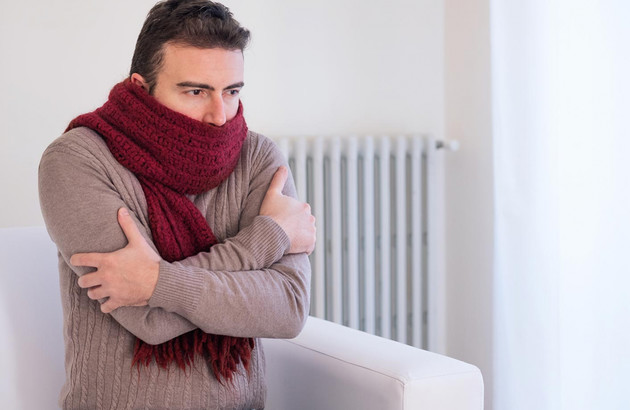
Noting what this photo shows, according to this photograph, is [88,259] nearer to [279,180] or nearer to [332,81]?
[279,180]

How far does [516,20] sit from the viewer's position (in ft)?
8.14

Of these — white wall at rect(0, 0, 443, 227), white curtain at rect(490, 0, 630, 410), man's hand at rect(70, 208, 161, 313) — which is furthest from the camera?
white wall at rect(0, 0, 443, 227)

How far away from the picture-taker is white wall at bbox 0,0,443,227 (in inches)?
88.4

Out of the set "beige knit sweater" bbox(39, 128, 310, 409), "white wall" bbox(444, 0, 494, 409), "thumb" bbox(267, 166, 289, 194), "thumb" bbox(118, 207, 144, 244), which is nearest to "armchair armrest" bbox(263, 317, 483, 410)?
"beige knit sweater" bbox(39, 128, 310, 409)

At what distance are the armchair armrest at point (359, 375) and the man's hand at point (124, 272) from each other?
427mm

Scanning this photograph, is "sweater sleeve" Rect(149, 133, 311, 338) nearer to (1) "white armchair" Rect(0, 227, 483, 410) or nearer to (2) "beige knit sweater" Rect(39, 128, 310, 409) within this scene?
(2) "beige knit sweater" Rect(39, 128, 310, 409)

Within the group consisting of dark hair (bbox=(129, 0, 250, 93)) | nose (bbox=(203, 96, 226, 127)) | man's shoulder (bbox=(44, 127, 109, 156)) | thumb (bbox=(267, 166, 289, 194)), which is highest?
dark hair (bbox=(129, 0, 250, 93))

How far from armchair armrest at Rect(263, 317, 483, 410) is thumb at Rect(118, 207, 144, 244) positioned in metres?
0.47

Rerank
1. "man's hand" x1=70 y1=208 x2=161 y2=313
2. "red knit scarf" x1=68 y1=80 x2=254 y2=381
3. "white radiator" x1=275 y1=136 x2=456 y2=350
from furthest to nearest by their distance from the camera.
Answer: "white radiator" x1=275 y1=136 x2=456 y2=350 → "red knit scarf" x1=68 y1=80 x2=254 y2=381 → "man's hand" x1=70 y1=208 x2=161 y2=313

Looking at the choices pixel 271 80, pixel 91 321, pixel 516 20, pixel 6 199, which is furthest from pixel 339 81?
pixel 91 321

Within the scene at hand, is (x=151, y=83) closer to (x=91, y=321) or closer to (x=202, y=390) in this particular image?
(x=91, y=321)

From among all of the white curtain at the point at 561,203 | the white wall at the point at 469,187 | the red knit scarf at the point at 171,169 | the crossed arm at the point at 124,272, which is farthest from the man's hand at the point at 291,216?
the white wall at the point at 469,187

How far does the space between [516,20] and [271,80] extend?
2.68 ft

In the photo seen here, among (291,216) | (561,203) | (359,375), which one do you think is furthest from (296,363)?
(561,203)
